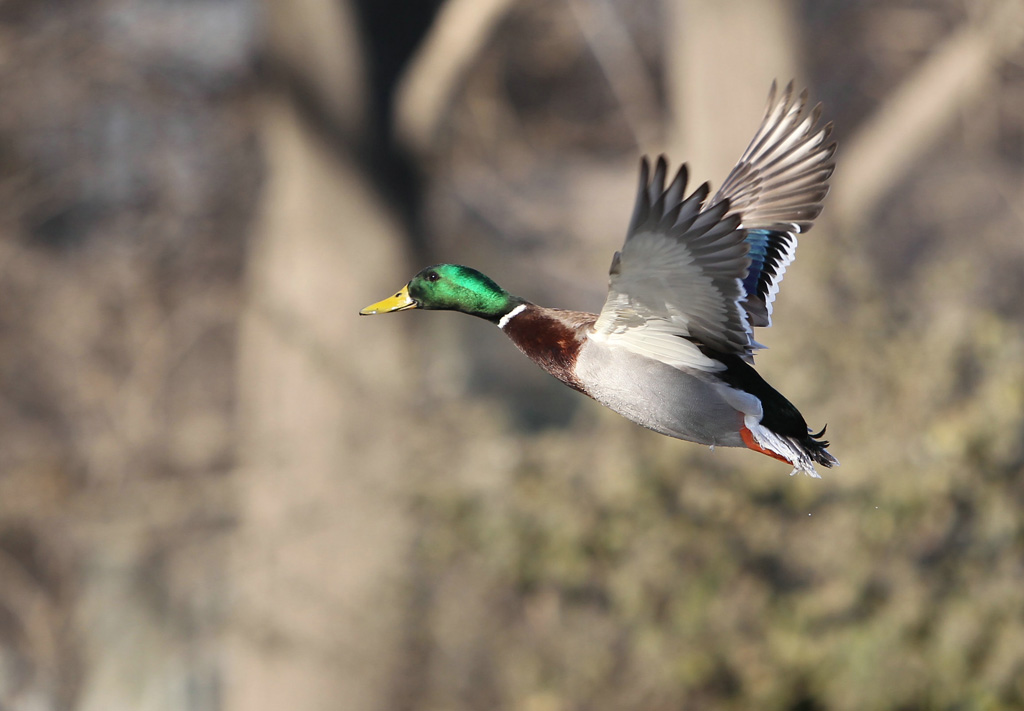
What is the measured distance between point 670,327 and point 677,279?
76 millimetres

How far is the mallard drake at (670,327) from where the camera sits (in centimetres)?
141

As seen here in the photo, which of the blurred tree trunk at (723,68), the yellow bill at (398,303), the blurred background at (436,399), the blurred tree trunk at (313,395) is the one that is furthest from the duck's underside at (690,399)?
the blurred tree trunk at (723,68)

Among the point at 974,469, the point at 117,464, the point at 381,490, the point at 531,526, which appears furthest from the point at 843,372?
the point at 117,464

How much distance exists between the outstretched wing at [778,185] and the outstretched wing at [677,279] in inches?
13.8

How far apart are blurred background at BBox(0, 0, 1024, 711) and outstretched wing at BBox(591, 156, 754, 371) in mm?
2960

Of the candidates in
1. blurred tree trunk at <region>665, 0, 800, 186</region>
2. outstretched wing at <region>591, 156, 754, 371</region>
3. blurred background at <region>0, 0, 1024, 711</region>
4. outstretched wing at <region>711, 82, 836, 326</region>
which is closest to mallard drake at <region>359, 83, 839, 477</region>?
outstretched wing at <region>591, 156, 754, 371</region>

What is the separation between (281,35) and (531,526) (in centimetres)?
294

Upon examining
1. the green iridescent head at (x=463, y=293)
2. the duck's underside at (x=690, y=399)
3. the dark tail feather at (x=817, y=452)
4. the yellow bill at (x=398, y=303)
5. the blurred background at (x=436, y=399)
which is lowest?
the dark tail feather at (x=817, y=452)

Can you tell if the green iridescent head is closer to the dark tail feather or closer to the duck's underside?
the duck's underside

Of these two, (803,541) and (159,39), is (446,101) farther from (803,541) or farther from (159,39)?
(803,541)

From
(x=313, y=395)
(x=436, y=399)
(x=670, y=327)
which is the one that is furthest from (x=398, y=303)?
(x=313, y=395)

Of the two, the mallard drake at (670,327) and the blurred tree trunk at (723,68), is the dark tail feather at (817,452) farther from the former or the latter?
the blurred tree trunk at (723,68)

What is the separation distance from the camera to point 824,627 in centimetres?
431

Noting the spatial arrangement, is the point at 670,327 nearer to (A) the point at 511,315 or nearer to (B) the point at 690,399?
(B) the point at 690,399
